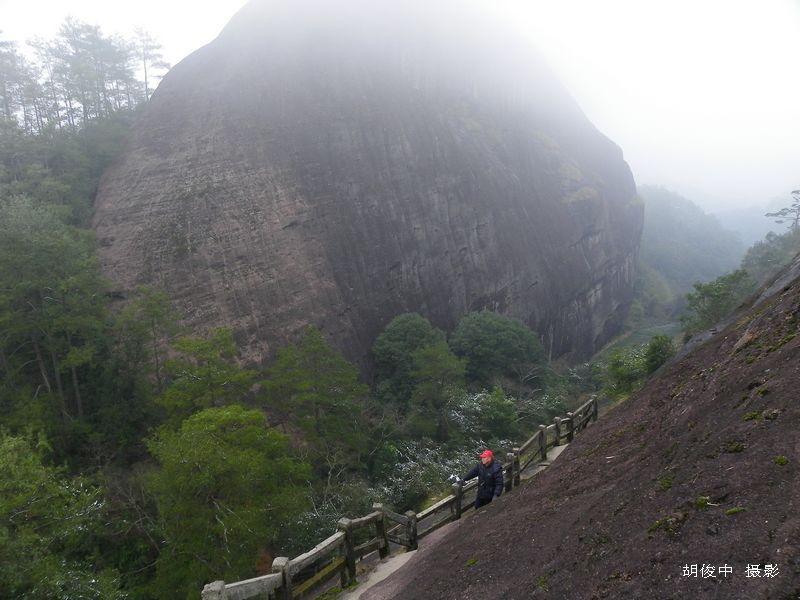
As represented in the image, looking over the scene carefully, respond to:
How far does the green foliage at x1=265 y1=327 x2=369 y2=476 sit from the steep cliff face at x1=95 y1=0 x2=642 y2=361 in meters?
Result: 6.13

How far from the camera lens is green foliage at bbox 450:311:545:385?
95.0 ft

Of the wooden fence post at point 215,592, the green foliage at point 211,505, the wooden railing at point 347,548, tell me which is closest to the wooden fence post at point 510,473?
the wooden railing at point 347,548

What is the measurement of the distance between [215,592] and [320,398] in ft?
41.1

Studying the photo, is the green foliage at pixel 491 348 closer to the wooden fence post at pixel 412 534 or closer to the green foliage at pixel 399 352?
the green foliage at pixel 399 352

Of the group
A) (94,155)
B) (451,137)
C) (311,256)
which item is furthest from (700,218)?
(94,155)

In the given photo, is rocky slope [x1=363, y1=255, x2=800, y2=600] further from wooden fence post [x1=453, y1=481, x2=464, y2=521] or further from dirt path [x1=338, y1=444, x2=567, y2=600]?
wooden fence post [x1=453, y1=481, x2=464, y2=521]

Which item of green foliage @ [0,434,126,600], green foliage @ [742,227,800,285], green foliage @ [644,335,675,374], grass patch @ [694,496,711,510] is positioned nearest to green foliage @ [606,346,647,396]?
green foliage @ [644,335,675,374]

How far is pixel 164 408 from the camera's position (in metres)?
18.1

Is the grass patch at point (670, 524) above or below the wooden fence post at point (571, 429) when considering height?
above

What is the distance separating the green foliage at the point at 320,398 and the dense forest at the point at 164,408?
0.08 m

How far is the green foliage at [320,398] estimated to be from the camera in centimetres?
1795

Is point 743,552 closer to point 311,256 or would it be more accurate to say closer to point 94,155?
point 311,256

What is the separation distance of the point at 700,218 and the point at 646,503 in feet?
414

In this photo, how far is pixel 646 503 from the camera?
13.8 feet
